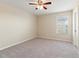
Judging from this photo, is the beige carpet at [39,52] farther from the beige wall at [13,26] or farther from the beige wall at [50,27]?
the beige wall at [50,27]

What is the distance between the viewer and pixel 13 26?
15.0ft

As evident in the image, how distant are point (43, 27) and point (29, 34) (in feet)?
4.78

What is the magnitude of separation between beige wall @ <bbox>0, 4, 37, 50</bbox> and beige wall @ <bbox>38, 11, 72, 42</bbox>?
1.03 metres

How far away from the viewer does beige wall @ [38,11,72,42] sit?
5.59m

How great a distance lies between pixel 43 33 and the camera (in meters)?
6.92

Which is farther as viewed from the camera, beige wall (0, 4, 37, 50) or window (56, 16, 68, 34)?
window (56, 16, 68, 34)

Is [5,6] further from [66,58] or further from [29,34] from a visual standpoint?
[66,58]

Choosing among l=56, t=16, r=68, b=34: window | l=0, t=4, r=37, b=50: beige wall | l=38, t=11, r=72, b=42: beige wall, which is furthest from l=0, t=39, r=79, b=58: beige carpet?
l=56, t=16, r=68, b=34: window

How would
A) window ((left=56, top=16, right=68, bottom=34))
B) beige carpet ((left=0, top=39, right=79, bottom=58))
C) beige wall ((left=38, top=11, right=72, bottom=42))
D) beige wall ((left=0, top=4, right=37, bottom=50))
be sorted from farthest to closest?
window ((left=56, top=16, right=68, bottom=34)), beige wall ((left=38, top=11, right=72, bottom=42)), beige wall ((left=0, top=4, right=37, bottom=50)), beige carpet ((left=0, top=39, right=79, bottom=58))

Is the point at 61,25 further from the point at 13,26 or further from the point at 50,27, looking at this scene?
the point at 13,26

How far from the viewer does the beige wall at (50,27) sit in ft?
18.4

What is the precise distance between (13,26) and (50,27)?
309 centimetres

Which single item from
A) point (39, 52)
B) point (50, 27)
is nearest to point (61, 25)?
point (50, 27)

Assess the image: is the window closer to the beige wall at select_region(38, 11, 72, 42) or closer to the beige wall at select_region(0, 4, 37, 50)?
the beige wall at select_region(38, 11, 72, 42)
